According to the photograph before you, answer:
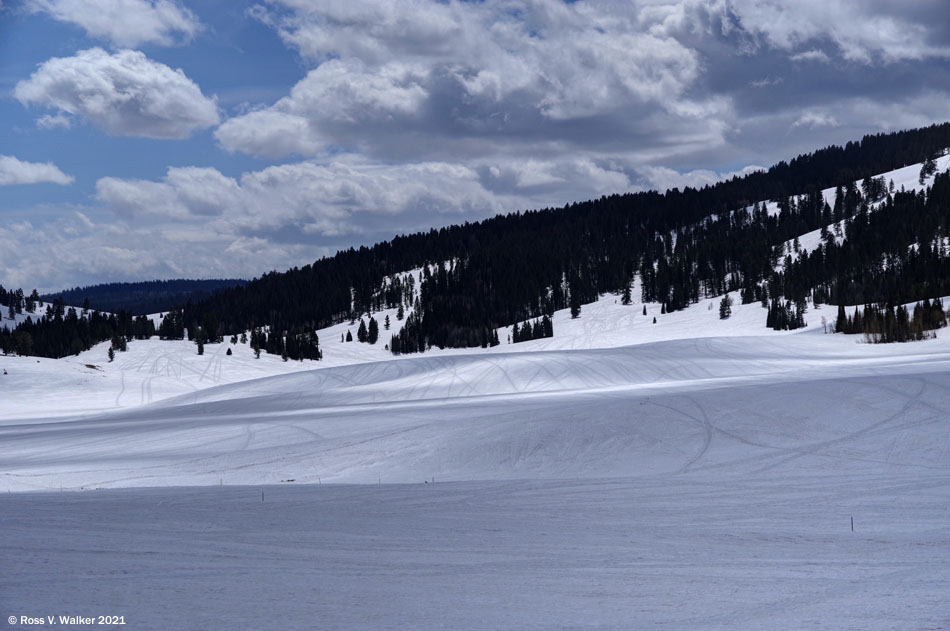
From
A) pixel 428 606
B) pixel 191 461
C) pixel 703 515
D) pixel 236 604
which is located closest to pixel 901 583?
pixel 703 515

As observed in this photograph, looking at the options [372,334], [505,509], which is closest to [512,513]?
[505,509]

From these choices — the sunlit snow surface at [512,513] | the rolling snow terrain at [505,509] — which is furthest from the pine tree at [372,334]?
the sunlit snow surface at [512,513]

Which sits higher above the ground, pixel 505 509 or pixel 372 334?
pixel 372 334

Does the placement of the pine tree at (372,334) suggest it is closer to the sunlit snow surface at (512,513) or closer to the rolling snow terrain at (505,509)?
the rolling snow terrain at (505,509)

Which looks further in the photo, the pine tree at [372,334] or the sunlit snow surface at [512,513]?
the pine tree at [372,334]

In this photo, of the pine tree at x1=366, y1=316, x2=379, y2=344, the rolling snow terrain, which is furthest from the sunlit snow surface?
the pine tree at x1=366, y1=316, x2=379, y2=344

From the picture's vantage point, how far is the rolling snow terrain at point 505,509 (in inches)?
414

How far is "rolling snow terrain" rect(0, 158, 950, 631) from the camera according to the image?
1052 cm

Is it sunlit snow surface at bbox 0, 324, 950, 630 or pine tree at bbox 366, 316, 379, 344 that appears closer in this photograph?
sunlit snow surface at bbox 0, 324, 950, 630

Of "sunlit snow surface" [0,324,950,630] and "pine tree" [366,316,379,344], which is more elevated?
"pine tree" [366,316,379,344]

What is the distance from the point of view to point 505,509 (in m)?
17.8

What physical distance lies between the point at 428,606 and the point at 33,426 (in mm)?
41595

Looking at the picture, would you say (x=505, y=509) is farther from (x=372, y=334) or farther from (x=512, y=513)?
(x=372, y=334)

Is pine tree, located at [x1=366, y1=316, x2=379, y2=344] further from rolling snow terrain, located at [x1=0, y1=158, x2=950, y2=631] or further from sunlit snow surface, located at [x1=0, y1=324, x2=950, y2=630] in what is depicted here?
sunlit snow surface, located at [x1=0, y1=324, x2=950, y2=630]
